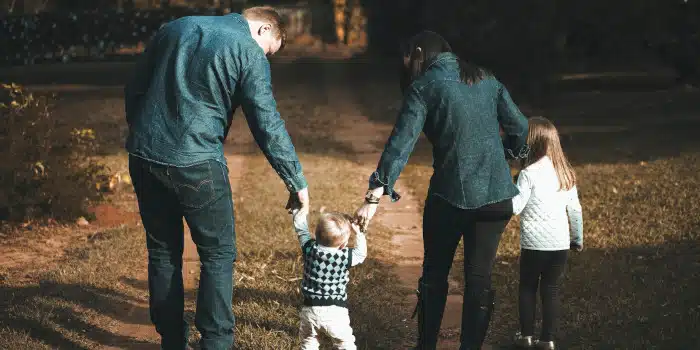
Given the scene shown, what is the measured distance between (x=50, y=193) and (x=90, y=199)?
0.61m

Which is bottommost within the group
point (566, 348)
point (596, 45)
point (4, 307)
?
point (4, 307)

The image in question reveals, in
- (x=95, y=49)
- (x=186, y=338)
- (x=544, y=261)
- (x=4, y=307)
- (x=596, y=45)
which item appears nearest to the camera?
(x=186, y=338)

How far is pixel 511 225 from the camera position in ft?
27.7

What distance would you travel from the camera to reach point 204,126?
13.9 feet

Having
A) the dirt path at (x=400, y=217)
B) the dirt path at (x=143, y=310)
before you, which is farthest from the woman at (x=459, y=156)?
the dirt path at (x=143, y=310)

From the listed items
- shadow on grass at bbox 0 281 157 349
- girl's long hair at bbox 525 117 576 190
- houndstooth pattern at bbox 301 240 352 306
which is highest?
girl's long hair at bbox 525 117 576 190

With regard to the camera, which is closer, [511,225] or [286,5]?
[511,225]

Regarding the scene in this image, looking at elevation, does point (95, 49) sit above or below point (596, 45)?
below

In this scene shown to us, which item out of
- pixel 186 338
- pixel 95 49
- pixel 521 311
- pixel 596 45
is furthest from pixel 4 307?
pixel 95 49

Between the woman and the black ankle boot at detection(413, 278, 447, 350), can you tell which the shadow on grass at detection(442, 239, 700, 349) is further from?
the woman

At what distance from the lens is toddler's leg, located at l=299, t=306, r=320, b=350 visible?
4543 millimetres

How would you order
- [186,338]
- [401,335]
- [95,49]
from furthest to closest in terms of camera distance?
[95,49] < [401,335] < [186,338]

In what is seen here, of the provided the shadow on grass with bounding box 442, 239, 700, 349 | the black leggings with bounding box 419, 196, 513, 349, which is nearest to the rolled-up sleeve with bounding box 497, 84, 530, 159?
the black leggings with bounding box 419, 196, 513, 349

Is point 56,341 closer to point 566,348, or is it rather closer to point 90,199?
point 566,348
